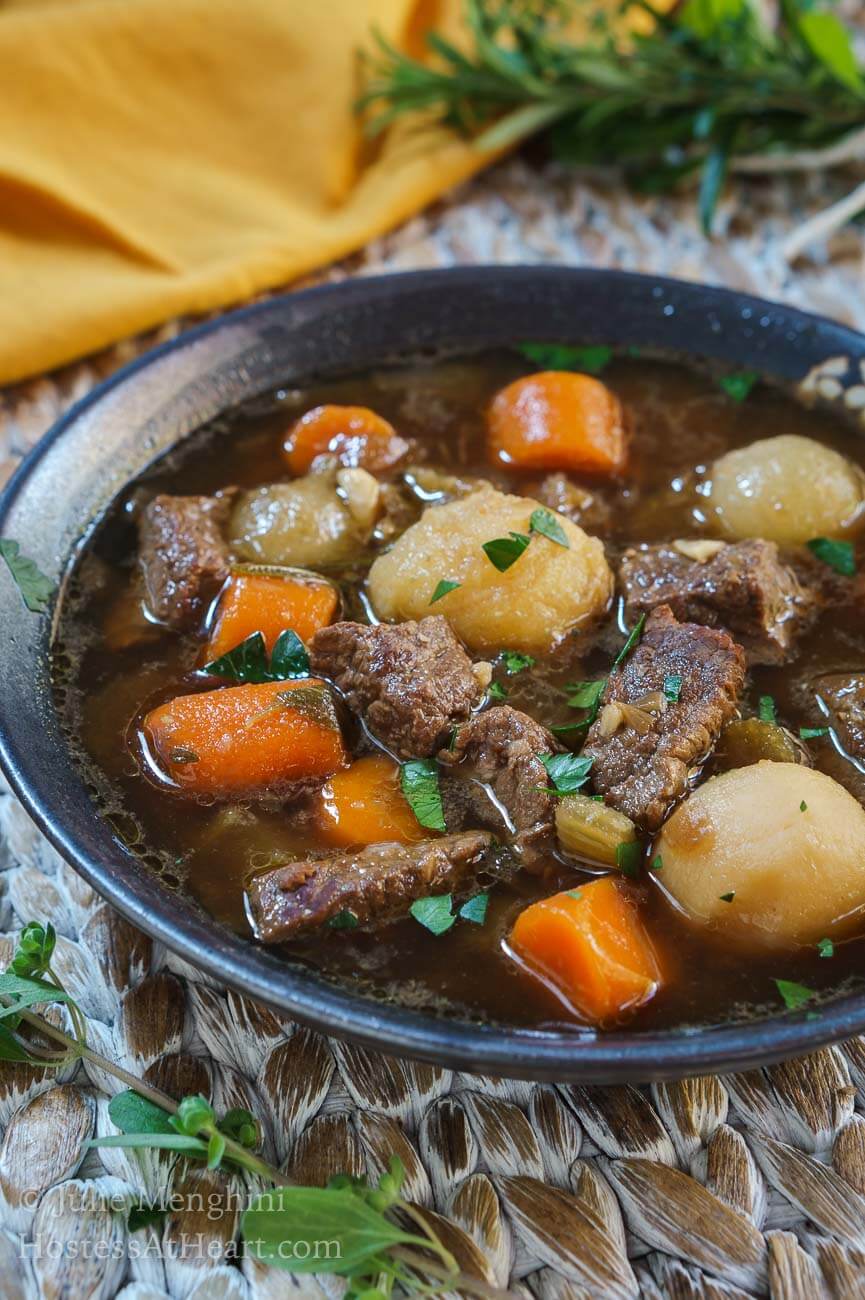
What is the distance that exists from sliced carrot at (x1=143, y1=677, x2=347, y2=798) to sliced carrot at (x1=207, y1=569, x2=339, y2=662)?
8.2 inches

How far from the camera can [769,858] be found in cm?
218

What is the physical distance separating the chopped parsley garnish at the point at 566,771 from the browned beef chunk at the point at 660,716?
2 cm

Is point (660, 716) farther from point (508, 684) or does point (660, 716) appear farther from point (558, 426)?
point (558, 426)

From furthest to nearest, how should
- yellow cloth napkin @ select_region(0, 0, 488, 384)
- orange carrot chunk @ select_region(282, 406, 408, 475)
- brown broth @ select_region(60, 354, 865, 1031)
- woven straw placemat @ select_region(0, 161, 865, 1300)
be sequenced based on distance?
1. yellow cloth napkin @ select_region(0, 0, 488, 384)
2. orange carrot chunk @ select_region(282, 406, 408, 475)
3. brown broth @ select_region(60, 354, 865, 1031)
4. woven straw placemat @ select_region(0, 161, 865, 1300)

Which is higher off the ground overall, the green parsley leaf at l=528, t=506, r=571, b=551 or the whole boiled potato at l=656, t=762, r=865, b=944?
the green parsley leaf at l=528, t=506, r=571, b=551

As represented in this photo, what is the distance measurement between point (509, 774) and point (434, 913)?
314 millimetres

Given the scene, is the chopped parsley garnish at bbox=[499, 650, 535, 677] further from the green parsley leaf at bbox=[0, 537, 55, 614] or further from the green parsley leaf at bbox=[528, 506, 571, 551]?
the green parsley leaf at bbox=[0, 537, 55, 614]

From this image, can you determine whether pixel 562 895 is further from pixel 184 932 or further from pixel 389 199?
pixel 389 199

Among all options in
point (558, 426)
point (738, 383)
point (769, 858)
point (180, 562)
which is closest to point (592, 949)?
point (769, 858)

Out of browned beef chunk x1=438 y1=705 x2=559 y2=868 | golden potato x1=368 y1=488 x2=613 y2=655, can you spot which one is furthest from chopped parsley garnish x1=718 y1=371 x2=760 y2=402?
browned beef chunk x1=438 y1=705 x2=559 y2=868

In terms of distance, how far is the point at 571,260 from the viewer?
430cm

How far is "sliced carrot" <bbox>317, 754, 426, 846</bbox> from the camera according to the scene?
2359 millimetres

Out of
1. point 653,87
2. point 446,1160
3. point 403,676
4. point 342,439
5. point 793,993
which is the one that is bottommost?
point 446,1160

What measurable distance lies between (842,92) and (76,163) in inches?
97.6
